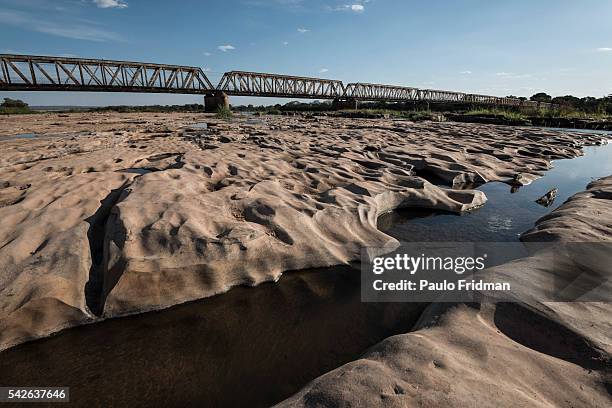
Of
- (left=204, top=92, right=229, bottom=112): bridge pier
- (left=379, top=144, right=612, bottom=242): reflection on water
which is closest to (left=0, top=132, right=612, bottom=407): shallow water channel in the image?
(left=379, top=144, right=612, bottom=242): reflection on water

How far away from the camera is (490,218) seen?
5488 millimetres

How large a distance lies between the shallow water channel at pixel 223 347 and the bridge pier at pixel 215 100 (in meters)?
40.2

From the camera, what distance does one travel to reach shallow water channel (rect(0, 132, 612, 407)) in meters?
2.20

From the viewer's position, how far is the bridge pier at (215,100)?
3997 cm

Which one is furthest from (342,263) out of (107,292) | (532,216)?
(532,216)

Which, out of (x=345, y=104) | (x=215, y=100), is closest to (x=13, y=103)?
(x=215, y=100)

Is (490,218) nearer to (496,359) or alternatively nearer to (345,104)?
(496,359)

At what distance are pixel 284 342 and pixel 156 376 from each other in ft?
3.23

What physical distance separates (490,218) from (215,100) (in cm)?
3993

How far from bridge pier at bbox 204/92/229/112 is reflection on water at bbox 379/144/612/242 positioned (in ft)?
123

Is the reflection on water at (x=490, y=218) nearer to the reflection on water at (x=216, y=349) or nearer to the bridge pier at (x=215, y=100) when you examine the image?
the reflection on water at (x=216, y=349)

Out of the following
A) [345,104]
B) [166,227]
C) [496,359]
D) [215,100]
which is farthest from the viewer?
[345,104]

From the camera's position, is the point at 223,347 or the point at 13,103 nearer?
the point at 223,347

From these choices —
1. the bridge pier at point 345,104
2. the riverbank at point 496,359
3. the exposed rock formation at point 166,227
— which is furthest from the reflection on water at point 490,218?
the bridge pier at point 345,104
